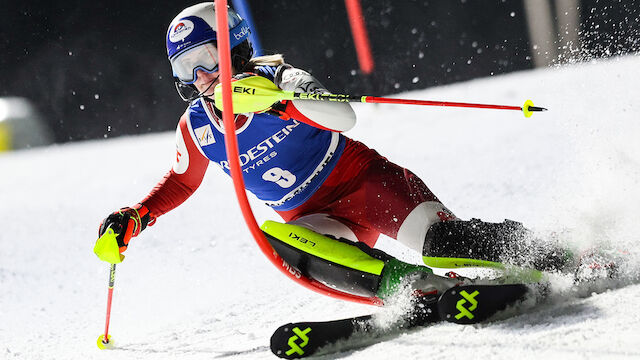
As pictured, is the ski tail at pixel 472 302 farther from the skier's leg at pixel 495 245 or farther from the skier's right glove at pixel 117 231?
the skier's right glove at pixel 117 231

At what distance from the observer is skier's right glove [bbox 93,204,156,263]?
2482 millimetres

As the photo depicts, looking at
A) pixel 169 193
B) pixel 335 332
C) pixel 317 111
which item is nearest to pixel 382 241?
pixel 169 193

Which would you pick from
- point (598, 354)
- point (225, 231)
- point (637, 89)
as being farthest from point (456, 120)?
point (598, 354)

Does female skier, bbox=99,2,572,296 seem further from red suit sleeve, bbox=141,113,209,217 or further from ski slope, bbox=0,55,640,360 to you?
ski slope, bbox=0,55,640,360

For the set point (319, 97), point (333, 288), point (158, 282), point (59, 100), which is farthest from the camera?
point (59, 100)

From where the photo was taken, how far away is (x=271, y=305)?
10.3 feet

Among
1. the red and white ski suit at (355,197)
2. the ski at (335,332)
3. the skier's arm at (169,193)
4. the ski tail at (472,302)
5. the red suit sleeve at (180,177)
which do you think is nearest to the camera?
the ski tail at (472,302)

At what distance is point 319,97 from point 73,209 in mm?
3693

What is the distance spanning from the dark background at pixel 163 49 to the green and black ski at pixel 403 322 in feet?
18.6

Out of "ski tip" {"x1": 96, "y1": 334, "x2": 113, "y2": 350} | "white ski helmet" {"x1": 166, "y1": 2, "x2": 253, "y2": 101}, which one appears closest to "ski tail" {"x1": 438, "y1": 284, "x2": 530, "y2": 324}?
"white ski helmet" {"x1": 166, "y1": 2, "x2": 253, "y2": 101}

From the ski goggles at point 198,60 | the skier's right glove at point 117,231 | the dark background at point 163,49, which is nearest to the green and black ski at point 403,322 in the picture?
the skier's right glove at point 117,231

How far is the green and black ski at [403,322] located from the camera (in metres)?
2.02

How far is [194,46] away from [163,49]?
5.70 meters

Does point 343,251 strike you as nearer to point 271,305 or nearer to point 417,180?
point 417,180
